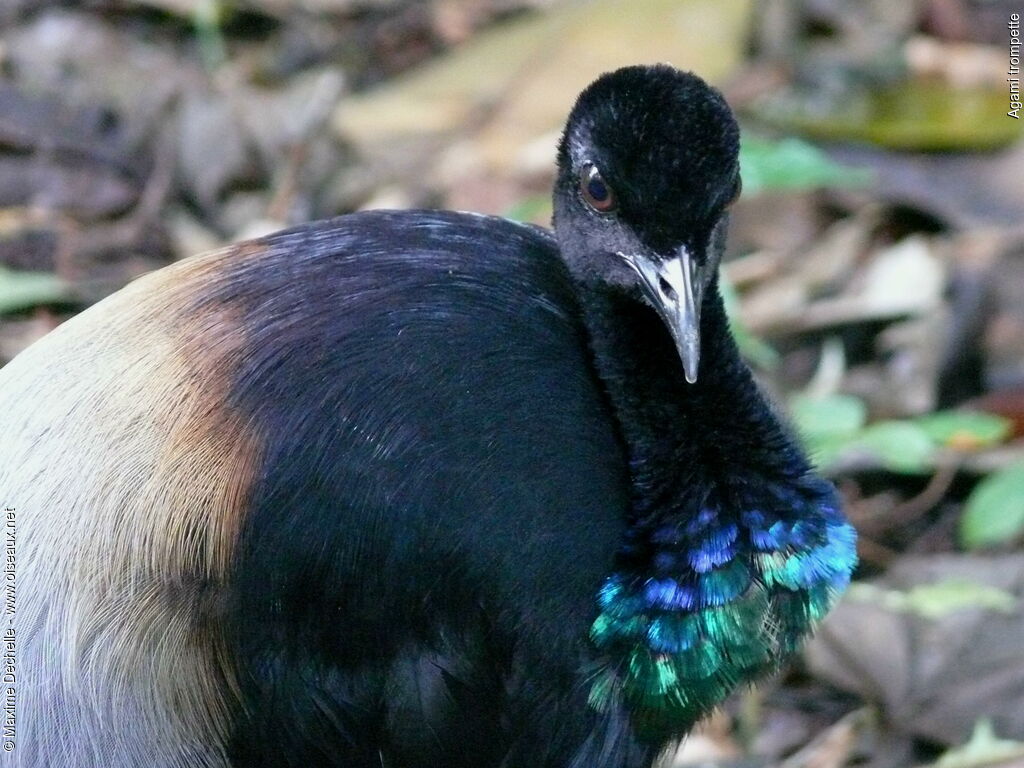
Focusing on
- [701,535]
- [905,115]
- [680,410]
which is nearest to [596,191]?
[680,410]

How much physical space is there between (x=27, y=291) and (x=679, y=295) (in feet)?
9.46

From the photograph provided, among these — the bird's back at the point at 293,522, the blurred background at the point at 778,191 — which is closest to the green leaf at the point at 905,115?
the blurred background at the point at 778,191

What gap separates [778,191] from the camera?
6.11 m

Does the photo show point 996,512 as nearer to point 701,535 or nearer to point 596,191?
point 701,535

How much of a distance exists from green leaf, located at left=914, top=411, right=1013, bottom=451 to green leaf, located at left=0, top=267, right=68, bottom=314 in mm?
2899

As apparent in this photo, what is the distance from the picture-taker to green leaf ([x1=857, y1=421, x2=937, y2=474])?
446cm

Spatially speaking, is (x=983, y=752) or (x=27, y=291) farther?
(x=27, y=291)

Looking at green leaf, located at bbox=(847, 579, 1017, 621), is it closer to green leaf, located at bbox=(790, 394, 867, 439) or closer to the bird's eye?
green leaf, located at bbox=(790, 394, 867, 439)

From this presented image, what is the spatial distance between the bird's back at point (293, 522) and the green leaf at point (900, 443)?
1.52 meters

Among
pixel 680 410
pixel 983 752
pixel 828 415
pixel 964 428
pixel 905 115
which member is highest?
pixel 905 115

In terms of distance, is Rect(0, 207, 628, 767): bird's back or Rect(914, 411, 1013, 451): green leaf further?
Rect(914, 411, 1013, 451): green leaf

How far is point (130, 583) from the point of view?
3053mm

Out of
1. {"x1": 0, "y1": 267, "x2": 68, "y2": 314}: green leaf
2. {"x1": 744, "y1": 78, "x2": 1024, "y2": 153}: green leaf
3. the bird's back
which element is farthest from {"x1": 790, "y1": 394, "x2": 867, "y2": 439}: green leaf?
{"x1": 0, "y1": 267, "x2": 68, "y2": 314}: green leaf

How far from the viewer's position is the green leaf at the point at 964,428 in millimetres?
4621
